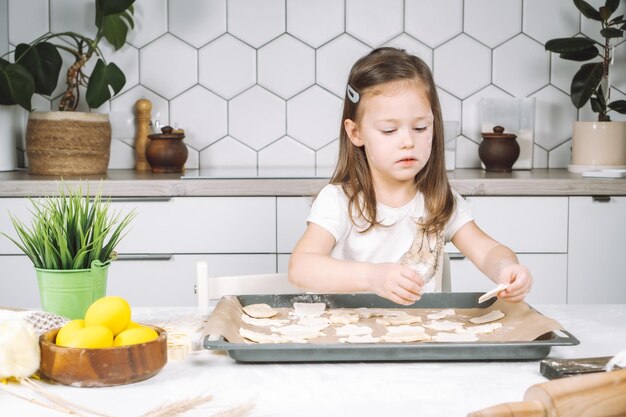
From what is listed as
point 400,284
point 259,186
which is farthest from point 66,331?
point 259,186

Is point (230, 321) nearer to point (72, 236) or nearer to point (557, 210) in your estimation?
point (72, 236)

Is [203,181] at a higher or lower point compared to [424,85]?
lower

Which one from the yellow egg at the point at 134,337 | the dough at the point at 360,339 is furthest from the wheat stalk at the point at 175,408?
the dough at the point at 360,339

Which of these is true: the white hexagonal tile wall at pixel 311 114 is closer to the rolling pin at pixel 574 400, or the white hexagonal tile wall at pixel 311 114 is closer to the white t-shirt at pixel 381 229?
the white t-shirt at pixel 381 229

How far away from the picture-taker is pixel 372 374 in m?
0.90

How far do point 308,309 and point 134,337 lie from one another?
1.06ft

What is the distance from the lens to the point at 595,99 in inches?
103

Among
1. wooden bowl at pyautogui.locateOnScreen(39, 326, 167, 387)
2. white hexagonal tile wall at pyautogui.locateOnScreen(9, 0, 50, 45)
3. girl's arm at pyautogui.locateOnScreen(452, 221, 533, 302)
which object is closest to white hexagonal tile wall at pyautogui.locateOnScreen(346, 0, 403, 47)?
white hexagonal tile wall at pyautogui.locateOnScreen(9, 0, 50, 45)

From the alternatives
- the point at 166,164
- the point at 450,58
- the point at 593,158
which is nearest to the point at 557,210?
the point at 593,158

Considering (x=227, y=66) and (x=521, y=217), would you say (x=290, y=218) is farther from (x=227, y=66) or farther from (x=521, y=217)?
(x=227, y=66)

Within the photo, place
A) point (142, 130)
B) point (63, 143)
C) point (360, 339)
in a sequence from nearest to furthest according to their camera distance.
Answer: point (360, 339) → point (63, 143) → point (142, 130)

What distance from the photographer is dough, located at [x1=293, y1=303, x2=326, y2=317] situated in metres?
1.13

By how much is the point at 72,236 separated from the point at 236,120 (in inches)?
69.4

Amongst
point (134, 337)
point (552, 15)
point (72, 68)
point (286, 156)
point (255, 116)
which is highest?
point (552, 15)
